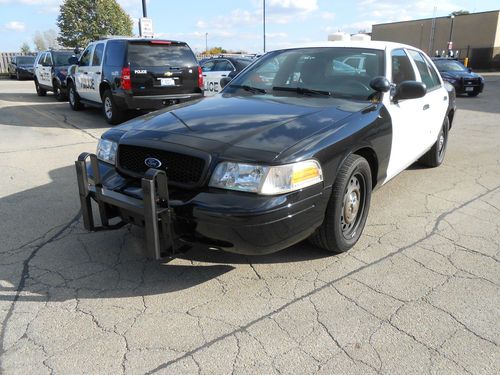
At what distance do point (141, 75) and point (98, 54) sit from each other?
6.28ft

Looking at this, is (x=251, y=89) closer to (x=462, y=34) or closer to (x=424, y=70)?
(x=424, y=70)

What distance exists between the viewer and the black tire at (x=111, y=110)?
9401 mm

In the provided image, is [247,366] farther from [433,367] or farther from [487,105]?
[487,105]

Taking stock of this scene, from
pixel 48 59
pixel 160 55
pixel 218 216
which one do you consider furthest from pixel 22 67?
pixel 218 216

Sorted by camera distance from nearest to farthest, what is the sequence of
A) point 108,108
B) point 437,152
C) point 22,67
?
point 437,152, point 108,108, point 22,67

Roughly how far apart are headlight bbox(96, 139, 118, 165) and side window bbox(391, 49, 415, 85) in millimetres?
2678

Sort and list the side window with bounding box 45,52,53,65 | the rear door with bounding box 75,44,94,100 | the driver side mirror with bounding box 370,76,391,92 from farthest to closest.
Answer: the side window with bounding box 45,52,53,65 → the rear door with bounding box 75,44,94,100 → the driver side mirror with bounding box 370,76,391,92

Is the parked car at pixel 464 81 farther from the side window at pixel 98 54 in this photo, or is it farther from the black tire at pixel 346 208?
the black tire at pixel 346 208

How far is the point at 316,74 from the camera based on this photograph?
13.8ft

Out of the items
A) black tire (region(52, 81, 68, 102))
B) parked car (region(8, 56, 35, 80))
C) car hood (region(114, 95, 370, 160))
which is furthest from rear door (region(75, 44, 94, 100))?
parked car (region(8, 56, 35, 80))

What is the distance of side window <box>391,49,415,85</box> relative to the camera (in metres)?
4.32

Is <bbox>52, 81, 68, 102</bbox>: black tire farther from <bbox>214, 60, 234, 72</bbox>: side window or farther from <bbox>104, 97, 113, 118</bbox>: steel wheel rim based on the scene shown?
<bbox>214, 60, 234, 72</bbox>: side window

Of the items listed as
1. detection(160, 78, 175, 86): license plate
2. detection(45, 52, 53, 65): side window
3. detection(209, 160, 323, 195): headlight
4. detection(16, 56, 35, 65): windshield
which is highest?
detection(45, 52, 53, 65): side window

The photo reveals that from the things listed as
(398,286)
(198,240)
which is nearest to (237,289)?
(198,240)
